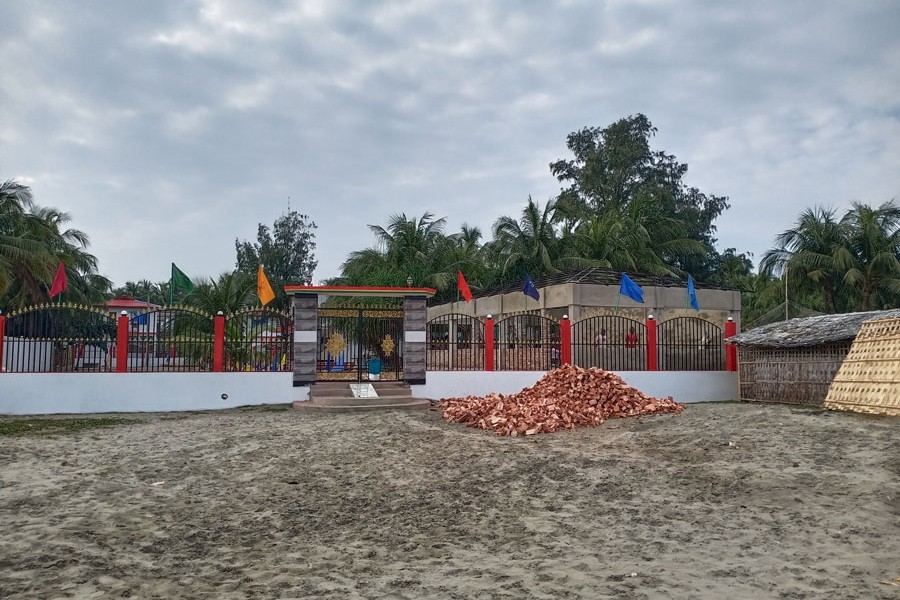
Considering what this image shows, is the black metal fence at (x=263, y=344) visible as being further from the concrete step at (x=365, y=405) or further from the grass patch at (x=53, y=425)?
the grass patch at (x=53, y=425)

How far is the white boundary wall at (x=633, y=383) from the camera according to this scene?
15.5 meters

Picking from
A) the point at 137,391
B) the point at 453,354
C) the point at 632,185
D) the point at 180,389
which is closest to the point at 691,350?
the point at 453,354

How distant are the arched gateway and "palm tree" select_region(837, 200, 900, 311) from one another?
752 inches

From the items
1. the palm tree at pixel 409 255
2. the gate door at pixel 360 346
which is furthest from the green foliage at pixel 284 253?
the gate door at pixel 360 346

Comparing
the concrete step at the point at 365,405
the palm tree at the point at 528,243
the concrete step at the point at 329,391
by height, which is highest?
the palm tree at the point at 528,243

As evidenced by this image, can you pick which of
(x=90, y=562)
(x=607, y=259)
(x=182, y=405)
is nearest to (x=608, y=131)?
(x=607, y=259)

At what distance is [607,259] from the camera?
31.8 metres

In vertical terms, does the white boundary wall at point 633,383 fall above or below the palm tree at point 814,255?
below

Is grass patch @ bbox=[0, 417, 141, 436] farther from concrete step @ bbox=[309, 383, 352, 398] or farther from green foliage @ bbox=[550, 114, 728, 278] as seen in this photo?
green foliage @ bbox=[550, 114, 728, 278]

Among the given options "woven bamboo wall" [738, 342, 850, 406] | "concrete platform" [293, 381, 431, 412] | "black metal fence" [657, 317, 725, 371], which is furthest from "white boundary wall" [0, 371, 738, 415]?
"woven bamboo wall" [738, 342, 850, 406]

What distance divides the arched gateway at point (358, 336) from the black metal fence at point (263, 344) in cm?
39

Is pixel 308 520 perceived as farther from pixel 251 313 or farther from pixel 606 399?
pixel 251 313

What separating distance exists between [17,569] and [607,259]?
96.7ft

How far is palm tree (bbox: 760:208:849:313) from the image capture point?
26688 mm
